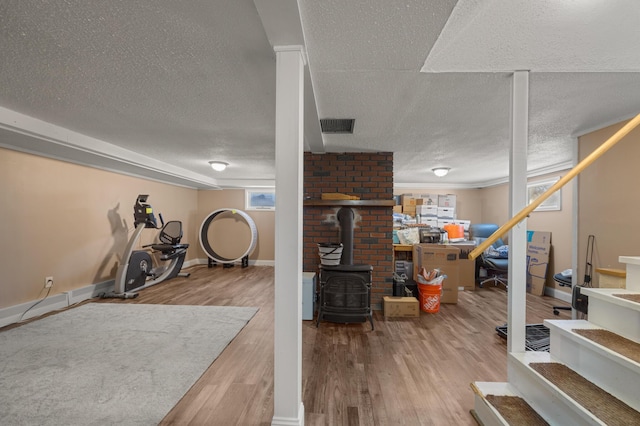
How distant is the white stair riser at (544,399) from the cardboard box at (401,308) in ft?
5.34

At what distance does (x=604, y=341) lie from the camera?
4.41ft

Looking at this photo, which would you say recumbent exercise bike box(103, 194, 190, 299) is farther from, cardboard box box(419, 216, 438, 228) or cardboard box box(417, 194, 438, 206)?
cardboard box box(417, 194, 438, 206)

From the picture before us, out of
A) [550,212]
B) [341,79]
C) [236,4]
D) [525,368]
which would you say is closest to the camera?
[236,4]

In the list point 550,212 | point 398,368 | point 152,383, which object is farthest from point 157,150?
point 550,212

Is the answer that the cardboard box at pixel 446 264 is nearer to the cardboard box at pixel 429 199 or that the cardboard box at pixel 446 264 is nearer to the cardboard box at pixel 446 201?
the cardboard box at pixel 429 199

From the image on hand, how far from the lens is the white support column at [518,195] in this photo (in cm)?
166

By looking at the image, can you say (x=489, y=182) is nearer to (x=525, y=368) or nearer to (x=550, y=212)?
(x=550, y=212)

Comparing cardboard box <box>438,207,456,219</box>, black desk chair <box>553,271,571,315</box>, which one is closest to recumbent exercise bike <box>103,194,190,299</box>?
cardboard box <box>438,207,456,219</box>

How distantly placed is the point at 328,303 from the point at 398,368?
3.46 ft

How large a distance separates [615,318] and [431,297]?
2.06 m

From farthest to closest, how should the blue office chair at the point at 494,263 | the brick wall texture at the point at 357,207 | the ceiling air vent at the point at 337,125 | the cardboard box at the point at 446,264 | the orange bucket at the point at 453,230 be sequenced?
the orange bucket at the point at 453,230, the blue office chair at the point at 494,263, the cardboard box at the point at 446,264, the brick wall texture at the point at 357,207, the ceiling air vent at the point at 337,125

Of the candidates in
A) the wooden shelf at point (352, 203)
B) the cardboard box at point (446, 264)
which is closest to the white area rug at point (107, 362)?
the wooden shelf at point (352, 203)

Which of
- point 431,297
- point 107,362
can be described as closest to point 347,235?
point 431,297

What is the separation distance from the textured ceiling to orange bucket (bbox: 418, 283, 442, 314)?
1822 mm
